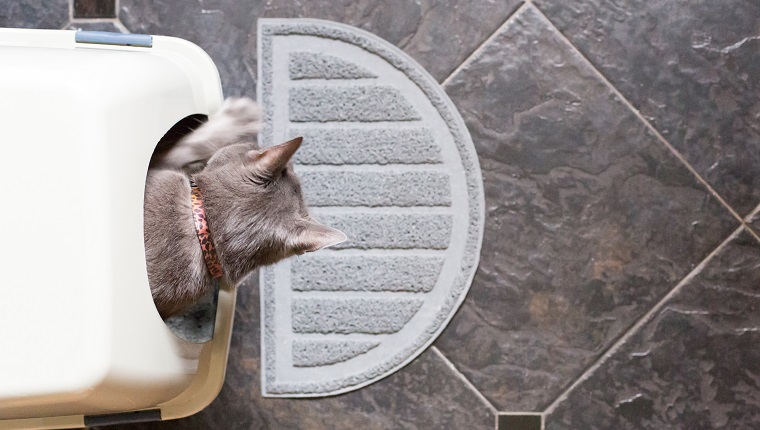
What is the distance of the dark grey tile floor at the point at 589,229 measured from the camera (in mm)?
1184

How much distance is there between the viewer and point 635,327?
1.21 m

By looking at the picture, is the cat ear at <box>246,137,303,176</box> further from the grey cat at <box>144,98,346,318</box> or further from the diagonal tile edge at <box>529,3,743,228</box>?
the diagonal tile edge at <box>529,3,743,228</box>

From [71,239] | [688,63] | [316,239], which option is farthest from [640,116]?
[71,239]

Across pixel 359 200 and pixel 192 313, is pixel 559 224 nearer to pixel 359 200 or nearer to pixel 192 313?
pixel 359 200

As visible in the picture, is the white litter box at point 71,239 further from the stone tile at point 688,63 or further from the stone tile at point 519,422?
the stone tile at point 688,63

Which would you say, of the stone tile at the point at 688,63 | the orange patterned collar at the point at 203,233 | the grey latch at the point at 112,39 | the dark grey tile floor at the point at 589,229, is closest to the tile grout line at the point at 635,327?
the dark grey tile floor at the point at 589,229

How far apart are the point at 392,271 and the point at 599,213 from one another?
15.3 inches

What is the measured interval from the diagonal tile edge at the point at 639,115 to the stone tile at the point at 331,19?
0.09m

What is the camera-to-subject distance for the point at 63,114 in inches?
26.9

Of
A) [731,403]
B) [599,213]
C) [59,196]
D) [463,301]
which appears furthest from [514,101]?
[59,196]

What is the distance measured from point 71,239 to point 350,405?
66 centimetres

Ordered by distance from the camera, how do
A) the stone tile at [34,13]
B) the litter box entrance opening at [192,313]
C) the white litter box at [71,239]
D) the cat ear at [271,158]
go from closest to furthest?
the white litter box at [71,239] < the cat ear at [271,158] < the litter box entrance opening at [192,313] < the stone tile at [34,13]

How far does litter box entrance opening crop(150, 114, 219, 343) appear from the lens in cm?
93

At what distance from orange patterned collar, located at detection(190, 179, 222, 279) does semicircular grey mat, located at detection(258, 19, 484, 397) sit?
335 mm
